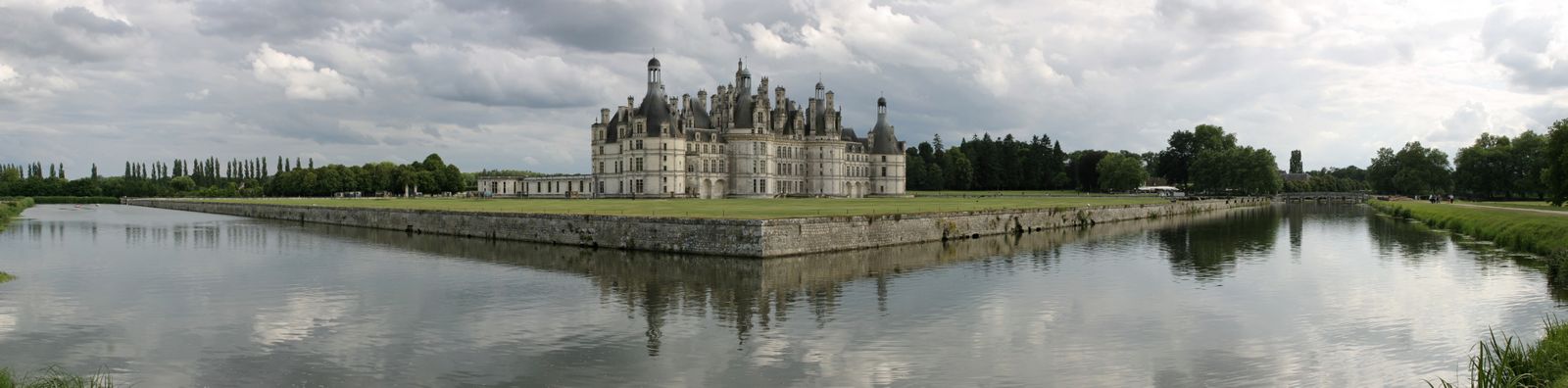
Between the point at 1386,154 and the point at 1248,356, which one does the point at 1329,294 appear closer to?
the point at 1248,356

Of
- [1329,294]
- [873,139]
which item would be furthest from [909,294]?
[873,139]

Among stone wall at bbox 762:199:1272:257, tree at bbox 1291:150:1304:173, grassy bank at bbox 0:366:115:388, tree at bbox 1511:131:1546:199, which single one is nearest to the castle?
stone wall at bbox 762:199:1272:257

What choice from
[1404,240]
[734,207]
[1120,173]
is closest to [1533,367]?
[1404,240]

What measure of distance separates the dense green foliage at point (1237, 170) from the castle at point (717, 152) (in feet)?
118

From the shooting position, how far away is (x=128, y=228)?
47.3 m

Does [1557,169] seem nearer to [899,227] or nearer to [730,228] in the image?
[899,227]

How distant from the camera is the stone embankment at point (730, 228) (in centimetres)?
2867

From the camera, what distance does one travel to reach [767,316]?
1709cm

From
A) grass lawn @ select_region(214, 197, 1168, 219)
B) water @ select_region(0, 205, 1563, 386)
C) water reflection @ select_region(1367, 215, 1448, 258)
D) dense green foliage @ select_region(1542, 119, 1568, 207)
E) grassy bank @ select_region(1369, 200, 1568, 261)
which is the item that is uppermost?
dense green foliage @ select_region(1542, 119, 1568, 207)

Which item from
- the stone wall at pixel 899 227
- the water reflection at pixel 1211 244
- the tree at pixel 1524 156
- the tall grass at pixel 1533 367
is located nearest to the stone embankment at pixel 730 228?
the stone wall at pixel 899 227

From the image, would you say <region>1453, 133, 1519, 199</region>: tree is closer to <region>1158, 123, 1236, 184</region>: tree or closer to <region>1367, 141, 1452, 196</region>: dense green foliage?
<region>1367, 141, 1452, 196</region>: dense green foliage

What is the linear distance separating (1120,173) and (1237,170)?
14445 mm

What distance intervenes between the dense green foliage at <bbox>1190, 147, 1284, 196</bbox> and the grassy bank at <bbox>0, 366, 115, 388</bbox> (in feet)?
324

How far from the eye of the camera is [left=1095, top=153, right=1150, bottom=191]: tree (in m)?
106
